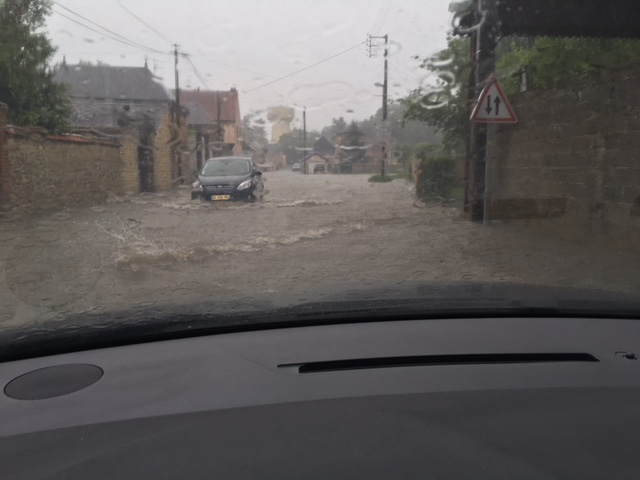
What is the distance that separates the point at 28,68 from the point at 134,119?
221 inches

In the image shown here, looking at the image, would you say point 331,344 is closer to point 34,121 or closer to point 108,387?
→ point 108,387

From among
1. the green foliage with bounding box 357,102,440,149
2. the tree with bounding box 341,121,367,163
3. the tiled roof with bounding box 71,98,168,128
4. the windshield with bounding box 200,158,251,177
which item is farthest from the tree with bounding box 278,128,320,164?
the tiled roof with bounding box 71,98,168,128

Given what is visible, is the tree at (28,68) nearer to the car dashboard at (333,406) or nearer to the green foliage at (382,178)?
the car dashboard at (333,406)

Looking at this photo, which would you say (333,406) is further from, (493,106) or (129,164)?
(129,164)

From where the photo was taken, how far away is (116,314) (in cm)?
326

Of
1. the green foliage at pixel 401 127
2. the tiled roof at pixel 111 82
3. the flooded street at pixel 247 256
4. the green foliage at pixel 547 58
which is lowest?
the flooded street at pixel 247 256

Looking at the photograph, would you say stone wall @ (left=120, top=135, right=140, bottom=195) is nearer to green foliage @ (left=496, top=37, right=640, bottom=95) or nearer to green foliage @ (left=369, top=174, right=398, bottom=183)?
green foliage @ (left=369, top=174, right=398, bottom=183)

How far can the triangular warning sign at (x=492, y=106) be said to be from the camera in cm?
853

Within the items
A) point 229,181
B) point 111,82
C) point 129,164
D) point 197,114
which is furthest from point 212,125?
point 111,82

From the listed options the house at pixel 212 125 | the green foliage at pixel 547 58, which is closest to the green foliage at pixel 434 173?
the green foliage at pixel 547 58

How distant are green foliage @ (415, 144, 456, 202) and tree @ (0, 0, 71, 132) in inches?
273

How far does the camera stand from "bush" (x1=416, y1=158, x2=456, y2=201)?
11820 millimetres

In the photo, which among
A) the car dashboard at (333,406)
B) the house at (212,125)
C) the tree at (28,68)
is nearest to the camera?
the car dashboard at (333,406)

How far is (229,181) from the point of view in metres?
14.1
